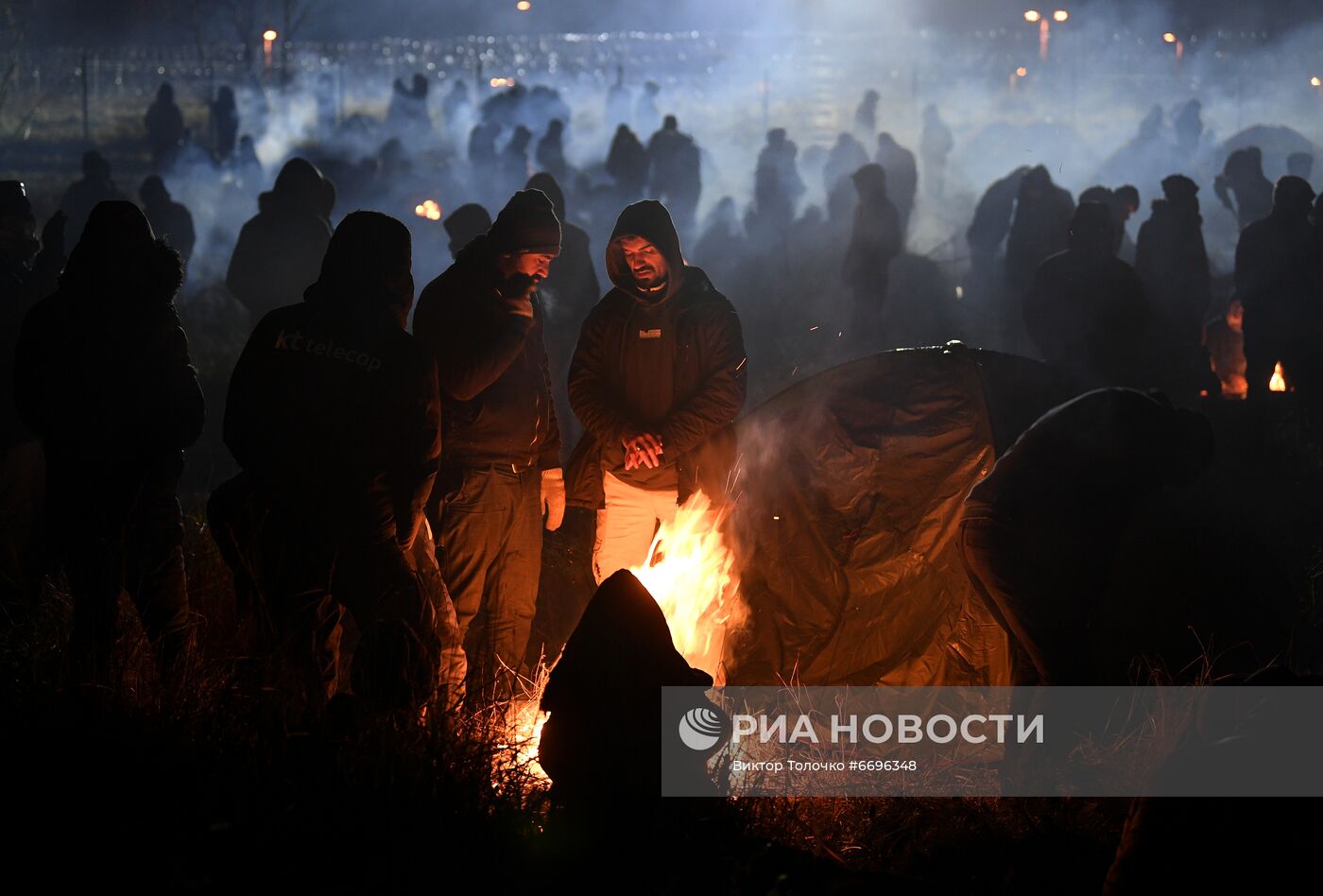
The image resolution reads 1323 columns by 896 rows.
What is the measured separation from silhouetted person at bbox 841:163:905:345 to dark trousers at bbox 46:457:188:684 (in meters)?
9.69

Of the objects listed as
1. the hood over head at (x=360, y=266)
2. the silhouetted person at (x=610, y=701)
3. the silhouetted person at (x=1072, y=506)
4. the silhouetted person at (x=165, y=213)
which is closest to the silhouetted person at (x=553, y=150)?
the silhouetted person at (x=165, y=213)

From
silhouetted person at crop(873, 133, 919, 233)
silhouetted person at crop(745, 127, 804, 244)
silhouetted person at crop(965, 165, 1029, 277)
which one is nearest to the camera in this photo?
silhouetted person at crop(965, 165, 1029, 277)

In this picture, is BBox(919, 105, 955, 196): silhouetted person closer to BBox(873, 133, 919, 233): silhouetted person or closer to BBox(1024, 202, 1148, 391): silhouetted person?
BBox(873, 133, 919, 233): silhouetted person

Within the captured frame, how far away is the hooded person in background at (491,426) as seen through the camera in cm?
534

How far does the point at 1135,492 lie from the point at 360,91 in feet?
88.8

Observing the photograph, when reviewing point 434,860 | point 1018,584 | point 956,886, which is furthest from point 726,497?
point 434,860

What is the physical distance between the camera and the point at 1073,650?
4723 millimetres

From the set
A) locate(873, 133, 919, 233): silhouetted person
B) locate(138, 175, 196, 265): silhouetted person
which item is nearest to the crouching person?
locate(138, 175, 196, 265): silhouetted person

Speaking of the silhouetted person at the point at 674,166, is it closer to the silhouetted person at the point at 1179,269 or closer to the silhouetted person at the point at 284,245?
the silhouetted person at the point at 1179,269

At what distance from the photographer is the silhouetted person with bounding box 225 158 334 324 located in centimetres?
921

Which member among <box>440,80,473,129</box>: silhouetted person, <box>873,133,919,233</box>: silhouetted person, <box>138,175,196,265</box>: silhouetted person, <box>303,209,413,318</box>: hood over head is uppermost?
<box>440,80,473,129</box>: silhouetted person

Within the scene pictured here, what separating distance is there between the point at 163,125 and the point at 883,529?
65.3ft

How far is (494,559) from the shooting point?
5.51 metres

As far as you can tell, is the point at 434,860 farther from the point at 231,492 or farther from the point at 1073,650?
the point at 1073,650
